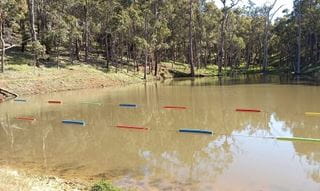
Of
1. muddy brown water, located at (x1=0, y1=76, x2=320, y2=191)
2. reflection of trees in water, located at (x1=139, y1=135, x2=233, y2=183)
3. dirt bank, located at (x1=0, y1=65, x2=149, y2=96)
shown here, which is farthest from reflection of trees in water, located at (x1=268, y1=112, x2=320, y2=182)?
dirt bank, located at (x1=0, y1=65, x2=149, y2=96)

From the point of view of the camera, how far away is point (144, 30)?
4616 centimetres

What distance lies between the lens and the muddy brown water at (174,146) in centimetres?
934

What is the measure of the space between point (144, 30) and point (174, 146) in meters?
34.6

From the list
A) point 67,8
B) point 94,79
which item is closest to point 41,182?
point 94,79

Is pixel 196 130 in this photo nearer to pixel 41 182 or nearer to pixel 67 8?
pixel 41 182

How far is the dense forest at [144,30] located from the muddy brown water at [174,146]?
18453 mm

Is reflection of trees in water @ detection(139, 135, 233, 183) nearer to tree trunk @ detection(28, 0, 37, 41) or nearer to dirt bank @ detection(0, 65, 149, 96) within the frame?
dirt bank @ detection(0, 65, 149, 96)

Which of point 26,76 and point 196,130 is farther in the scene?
point 26,76

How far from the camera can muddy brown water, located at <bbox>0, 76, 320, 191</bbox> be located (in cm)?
934

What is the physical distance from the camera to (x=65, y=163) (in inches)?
442

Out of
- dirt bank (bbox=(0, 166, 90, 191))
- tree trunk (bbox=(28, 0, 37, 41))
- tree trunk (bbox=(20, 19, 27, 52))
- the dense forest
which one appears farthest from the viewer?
tree trunk (bbox=(20, 19, 27, 52))

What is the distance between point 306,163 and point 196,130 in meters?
5.15

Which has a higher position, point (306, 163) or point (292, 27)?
point (292, 27)

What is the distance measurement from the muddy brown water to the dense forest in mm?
18453
